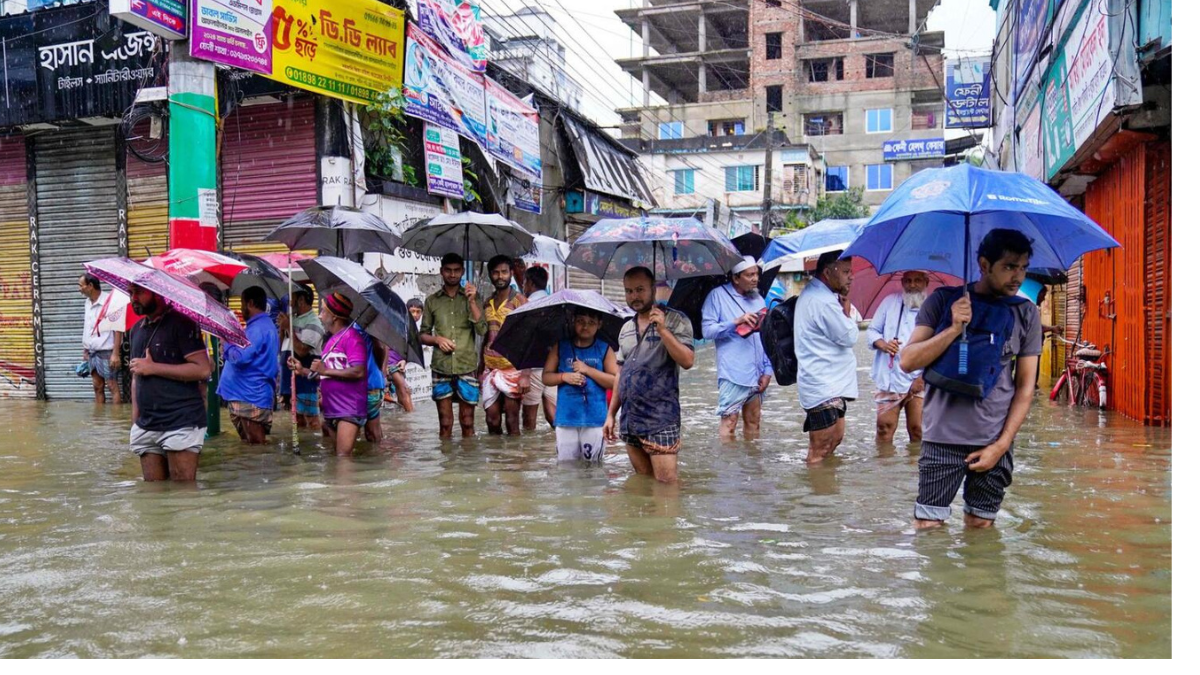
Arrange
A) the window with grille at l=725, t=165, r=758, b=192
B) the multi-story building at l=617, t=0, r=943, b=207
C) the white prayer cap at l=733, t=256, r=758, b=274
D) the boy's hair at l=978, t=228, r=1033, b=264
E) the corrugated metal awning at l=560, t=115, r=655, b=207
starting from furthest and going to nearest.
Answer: the multi-story building at l=617, t=0, r=943, b=207
the window with grille at l=725, t=165, r=758, b=192
the corrugated metal awning at l=560, t=115, r=655, b=207
the white prayer cap at l=733, t=256, r=758, b=274
the boy's hair at l=978, t=228, r=1033, b=264

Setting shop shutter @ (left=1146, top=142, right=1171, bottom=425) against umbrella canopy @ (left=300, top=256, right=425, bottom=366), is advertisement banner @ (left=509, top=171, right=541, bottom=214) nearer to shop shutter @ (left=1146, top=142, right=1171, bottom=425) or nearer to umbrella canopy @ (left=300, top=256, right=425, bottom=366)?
umbrella canopy @ (left=300, top=256, right=425, bottom=366)

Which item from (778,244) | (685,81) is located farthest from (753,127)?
(778,244)

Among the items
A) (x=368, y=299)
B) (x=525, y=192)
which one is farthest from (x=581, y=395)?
(x=525, y=192)

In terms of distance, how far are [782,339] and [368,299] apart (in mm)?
3221

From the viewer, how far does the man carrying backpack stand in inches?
184

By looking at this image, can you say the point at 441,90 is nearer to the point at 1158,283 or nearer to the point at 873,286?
the point at 873,286

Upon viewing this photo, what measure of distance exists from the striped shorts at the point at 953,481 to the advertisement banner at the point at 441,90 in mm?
10416

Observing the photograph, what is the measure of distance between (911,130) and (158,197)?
51.8 meters

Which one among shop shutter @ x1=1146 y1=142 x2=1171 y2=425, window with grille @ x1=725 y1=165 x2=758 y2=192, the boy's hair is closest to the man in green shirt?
the boy's hair

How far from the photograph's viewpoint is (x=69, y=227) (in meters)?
14.1

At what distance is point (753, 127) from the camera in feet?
194

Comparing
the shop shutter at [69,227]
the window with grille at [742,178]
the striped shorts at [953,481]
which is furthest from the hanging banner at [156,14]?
the window with grille at [742,178]

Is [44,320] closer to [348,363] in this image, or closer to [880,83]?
[348,363]

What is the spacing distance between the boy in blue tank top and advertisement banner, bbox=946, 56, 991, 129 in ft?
61.5
